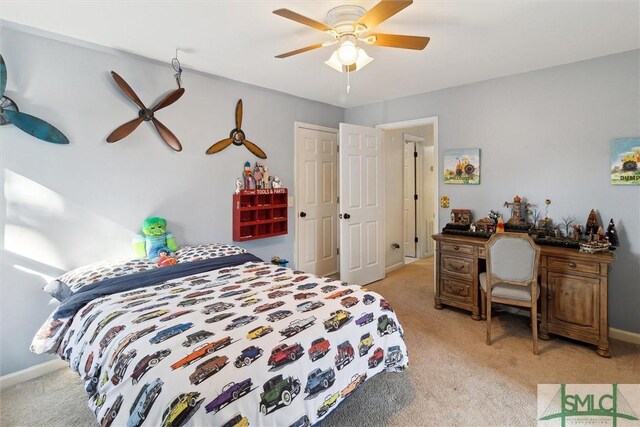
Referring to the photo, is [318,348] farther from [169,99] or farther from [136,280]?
[169,99]

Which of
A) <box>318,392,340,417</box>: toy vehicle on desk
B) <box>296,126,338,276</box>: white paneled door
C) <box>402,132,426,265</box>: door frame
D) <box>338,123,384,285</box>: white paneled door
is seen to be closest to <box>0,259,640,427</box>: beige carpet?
<box>318,392,340,417</box>: toy vehicle on desk

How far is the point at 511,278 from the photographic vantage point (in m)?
2.63

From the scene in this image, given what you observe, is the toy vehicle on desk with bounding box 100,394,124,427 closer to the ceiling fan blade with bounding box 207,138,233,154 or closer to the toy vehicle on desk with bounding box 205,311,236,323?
the toy vehicle on desk with bounding box 205,311,236,323

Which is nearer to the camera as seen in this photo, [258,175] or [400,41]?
[400,41]

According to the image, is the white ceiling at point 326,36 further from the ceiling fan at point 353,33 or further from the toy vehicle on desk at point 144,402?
the toy vehicle on desk at point 144,402

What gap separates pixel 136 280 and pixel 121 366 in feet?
3.18

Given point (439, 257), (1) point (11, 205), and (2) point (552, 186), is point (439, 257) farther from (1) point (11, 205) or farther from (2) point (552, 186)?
(1) point (11, 205)

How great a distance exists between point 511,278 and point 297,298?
1797 mm

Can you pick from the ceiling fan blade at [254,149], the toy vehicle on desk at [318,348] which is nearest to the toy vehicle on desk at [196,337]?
the toy vehicle on desk at [318,348]

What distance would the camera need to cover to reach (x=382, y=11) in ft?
5.54

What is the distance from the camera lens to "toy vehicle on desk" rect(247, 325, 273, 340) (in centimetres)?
150

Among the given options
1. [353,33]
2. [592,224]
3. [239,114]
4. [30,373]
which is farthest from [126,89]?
[592,224]

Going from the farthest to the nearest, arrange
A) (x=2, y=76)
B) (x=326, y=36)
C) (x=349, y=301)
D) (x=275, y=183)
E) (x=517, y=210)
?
1. (x=275, y=183)
2. (x=517, y=210)
3. (x=326, y=36)
4. (x=2, y=76)
5. (x=349, y=301)

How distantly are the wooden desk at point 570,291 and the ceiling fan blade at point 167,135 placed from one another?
9.36ft
